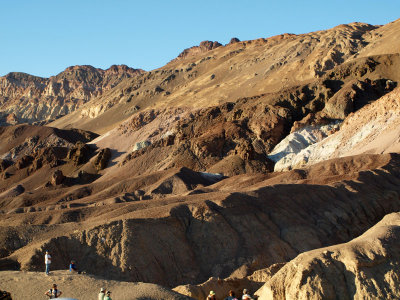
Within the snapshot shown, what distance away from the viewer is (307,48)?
370 feet

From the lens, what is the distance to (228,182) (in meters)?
57.4

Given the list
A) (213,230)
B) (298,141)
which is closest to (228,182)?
(298,141)

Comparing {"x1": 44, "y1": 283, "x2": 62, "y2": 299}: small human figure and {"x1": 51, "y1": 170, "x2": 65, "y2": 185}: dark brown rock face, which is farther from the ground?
{"x1": 51, "y1": 170, "x2": 65, "y2": 185}: dark brown rock face

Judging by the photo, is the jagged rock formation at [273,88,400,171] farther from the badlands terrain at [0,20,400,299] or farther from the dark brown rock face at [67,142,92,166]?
the dark brown rock face at [67,142,92,166]

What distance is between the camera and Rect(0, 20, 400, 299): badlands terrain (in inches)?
763

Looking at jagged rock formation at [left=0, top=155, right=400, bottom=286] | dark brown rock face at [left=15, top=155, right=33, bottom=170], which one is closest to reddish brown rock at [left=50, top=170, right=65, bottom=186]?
dark brown rock face at [left=15, top=155, right=33, bottom=170]

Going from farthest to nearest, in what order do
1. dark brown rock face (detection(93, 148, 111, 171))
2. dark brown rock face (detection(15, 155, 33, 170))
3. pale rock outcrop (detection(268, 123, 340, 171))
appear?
dark brown rock face (detection(15, 155, 33, 170)), dark brown rock face (detection(93, 148, 111, 171)), pale rock outcrop (detection(268, 123, 340, 171))

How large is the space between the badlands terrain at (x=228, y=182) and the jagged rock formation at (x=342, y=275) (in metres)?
0.04

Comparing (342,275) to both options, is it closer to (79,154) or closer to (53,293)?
(53,293)

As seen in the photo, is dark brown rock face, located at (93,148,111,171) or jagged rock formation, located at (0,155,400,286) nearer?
jagged rock formation, located at (0,155,400,286)

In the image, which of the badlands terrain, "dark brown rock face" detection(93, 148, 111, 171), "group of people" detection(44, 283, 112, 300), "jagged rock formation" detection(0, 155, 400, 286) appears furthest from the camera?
"dark brown rock face" detection(93, 148, 111, 171)

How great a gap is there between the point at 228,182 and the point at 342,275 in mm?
39492

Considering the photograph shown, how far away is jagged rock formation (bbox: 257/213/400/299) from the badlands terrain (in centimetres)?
4

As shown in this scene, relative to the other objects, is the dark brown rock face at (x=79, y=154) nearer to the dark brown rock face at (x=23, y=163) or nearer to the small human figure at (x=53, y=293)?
the dark brown rock face at (x=23, y=163)
